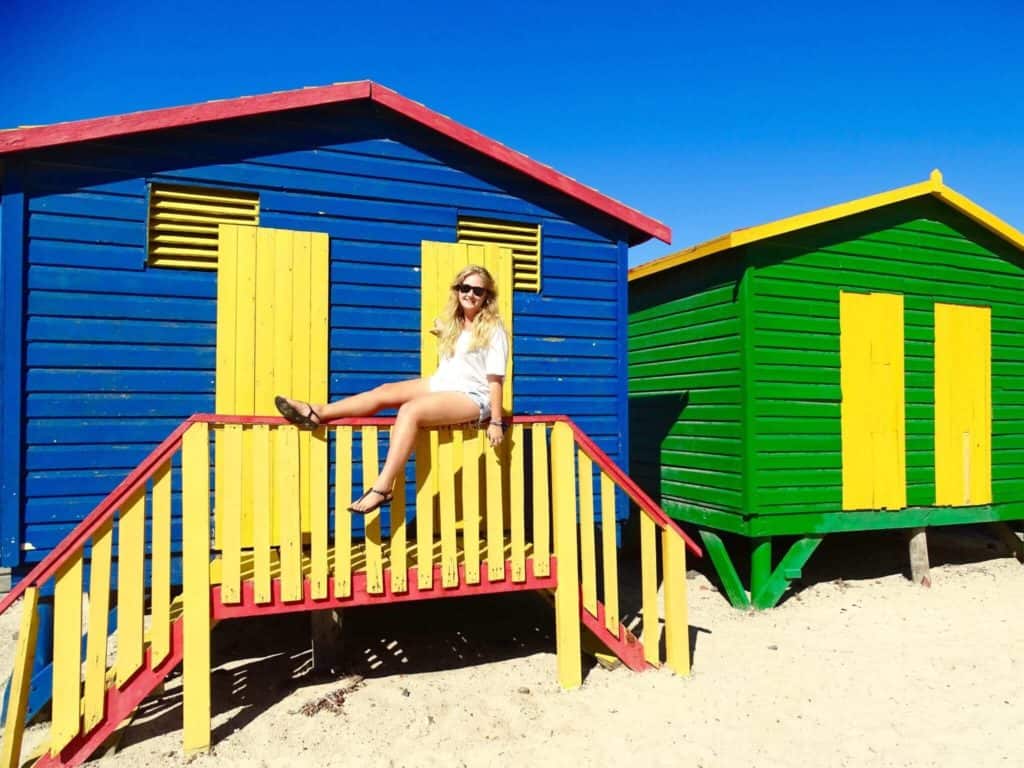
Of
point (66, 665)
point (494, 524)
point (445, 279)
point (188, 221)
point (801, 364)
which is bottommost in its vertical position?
point (66, 665)

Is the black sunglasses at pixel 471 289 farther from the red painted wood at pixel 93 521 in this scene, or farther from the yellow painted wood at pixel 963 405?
the yellow painted wood at pixel 963 405

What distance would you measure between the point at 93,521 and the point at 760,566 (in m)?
5.85

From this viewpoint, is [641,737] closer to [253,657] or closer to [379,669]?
[379,669]

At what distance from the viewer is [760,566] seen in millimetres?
6590

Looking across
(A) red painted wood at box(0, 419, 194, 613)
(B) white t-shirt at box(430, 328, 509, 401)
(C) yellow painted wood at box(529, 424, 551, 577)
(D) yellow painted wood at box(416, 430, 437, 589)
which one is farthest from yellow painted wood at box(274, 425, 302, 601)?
(C) yellow painted wood at box(529, 424, 551, 577)

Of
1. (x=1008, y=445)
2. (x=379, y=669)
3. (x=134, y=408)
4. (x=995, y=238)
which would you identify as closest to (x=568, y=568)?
(x=379, y=669)

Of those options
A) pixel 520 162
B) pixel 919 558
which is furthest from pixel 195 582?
pixel 919 558

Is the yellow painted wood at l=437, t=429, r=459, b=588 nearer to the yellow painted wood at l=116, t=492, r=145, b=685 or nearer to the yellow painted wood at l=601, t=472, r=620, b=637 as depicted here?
the yellow painted wood at l=601, t=472, r=620, b=637

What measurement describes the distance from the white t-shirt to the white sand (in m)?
2.11

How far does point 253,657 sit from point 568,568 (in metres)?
2.80

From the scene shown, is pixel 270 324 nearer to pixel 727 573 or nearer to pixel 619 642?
pixel 619 642

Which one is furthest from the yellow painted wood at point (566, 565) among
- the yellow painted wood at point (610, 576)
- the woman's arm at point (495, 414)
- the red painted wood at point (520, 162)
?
the red painted wood at point (520, 162)

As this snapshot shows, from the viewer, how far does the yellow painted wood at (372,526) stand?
12.6 feet

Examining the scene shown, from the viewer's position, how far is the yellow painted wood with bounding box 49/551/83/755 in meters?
3.24
